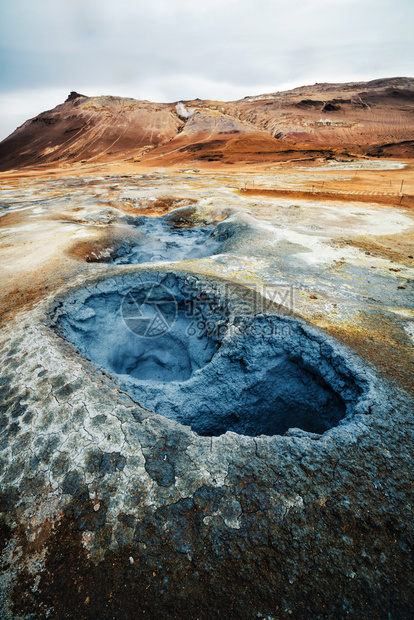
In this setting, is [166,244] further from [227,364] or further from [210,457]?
[210,457]

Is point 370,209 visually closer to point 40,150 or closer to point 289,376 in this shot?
point 289,376

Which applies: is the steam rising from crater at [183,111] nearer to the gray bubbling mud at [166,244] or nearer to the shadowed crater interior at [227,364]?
the gray bubbling mud at [166,244]

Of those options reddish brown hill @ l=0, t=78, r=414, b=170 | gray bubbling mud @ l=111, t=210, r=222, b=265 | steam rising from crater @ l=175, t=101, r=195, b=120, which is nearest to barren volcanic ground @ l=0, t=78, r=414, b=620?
gray bubbling mud @ l=111, t=210, r=222, b=265

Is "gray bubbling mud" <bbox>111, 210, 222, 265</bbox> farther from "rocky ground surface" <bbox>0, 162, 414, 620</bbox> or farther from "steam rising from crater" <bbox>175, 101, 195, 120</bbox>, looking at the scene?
"steam rising from crater" <bbox>175, 101, 195, 120</bbox>

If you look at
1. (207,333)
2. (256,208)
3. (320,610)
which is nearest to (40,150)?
(256,208)

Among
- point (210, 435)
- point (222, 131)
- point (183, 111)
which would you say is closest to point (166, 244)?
point (210, 435)

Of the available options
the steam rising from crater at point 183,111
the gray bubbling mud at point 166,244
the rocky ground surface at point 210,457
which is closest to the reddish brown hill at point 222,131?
the steam rising from crater at point 183,111
